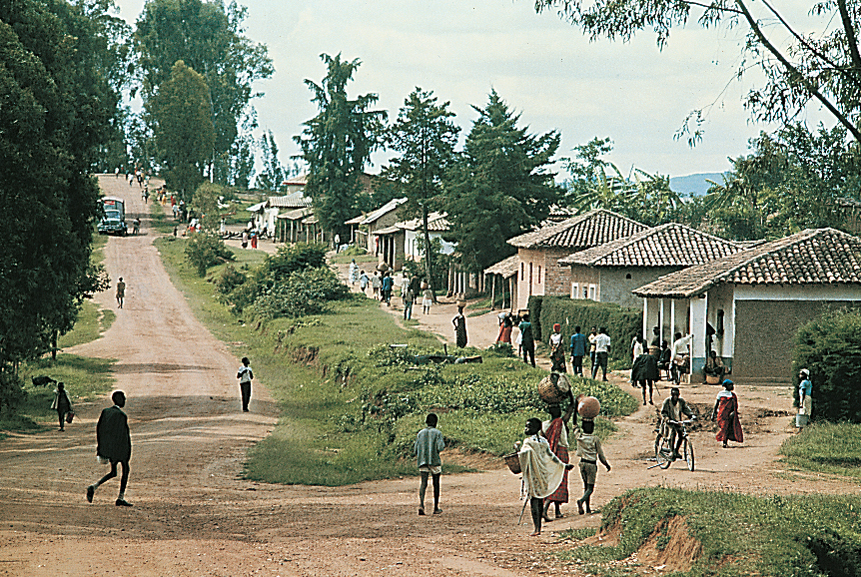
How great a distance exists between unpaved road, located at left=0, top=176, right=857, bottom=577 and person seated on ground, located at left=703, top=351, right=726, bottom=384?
48.5 inches

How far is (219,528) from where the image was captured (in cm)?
1305

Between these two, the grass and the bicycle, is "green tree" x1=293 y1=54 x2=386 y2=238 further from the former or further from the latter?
the bicycle

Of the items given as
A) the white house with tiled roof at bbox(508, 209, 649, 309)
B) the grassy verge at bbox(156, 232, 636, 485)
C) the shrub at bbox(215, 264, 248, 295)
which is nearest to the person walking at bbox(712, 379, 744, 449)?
the grassy verge at bbox(156, 232, 636, 485)

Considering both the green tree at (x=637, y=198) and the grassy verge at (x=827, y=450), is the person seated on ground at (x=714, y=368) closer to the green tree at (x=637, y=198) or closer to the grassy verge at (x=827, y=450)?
the grassy verge at (x=827, y=450)

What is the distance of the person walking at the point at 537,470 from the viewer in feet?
40.1

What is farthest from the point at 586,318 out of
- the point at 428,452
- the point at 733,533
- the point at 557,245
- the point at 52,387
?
the point at 733,533

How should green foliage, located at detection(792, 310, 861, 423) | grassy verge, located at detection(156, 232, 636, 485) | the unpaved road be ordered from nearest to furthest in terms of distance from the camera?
the unpaved road → grassy verge, located at detection(156, 232, 636, 485) → green foliage, located at detection(792, 310, 861, 423)

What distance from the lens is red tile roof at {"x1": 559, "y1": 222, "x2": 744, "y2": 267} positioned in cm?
3828

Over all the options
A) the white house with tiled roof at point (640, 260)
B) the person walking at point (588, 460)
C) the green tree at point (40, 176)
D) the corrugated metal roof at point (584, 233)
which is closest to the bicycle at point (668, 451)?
the person walking at point (588, 460)

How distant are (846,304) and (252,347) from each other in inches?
963

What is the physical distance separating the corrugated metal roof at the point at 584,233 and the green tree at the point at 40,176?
2508cm

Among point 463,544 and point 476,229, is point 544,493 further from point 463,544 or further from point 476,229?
Answer: point 476,229

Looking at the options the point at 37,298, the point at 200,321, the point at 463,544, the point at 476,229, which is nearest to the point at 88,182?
the point at 37,298

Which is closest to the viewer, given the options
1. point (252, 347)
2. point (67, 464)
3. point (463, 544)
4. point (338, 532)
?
point (463, 544)
